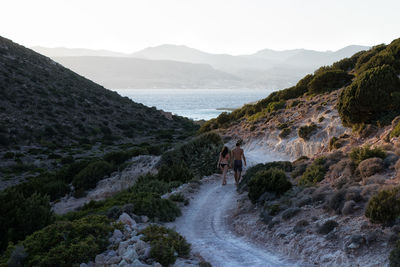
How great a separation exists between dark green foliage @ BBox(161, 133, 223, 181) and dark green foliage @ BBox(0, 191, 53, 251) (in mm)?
9557

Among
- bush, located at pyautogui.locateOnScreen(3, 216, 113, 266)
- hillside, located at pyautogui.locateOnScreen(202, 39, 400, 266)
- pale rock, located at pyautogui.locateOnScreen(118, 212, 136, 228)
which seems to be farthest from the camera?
pale rock, located at pyautogui.locateOnScreen(118, 212, 136, 228)

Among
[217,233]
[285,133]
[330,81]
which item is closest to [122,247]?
[217,233]

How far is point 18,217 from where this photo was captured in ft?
30.4

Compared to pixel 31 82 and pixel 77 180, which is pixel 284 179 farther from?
pixel 31 82

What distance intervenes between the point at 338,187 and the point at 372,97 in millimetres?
8363

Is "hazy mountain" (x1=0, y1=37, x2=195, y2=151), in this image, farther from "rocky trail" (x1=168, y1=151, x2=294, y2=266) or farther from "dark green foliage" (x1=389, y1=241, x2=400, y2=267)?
Result: "dark green foliage" (x1=389, y1=241, x2=400, y2=267)

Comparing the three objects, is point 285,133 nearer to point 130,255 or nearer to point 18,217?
point 18,217

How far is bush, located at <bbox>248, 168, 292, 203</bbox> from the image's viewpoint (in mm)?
11445

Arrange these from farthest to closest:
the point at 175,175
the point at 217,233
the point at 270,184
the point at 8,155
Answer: the point at 8,155
the point at 175,175
the point at 270,184
the point at 217,233

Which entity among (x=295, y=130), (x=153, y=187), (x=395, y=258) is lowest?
(x=153, y=187)

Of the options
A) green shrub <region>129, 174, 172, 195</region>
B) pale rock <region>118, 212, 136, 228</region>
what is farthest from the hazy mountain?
pale rock <region>118, 212, 136, 228</region>

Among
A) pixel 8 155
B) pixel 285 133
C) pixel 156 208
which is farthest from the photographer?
pixel 8 155

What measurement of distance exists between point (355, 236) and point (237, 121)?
27.6m

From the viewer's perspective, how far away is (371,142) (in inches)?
581
